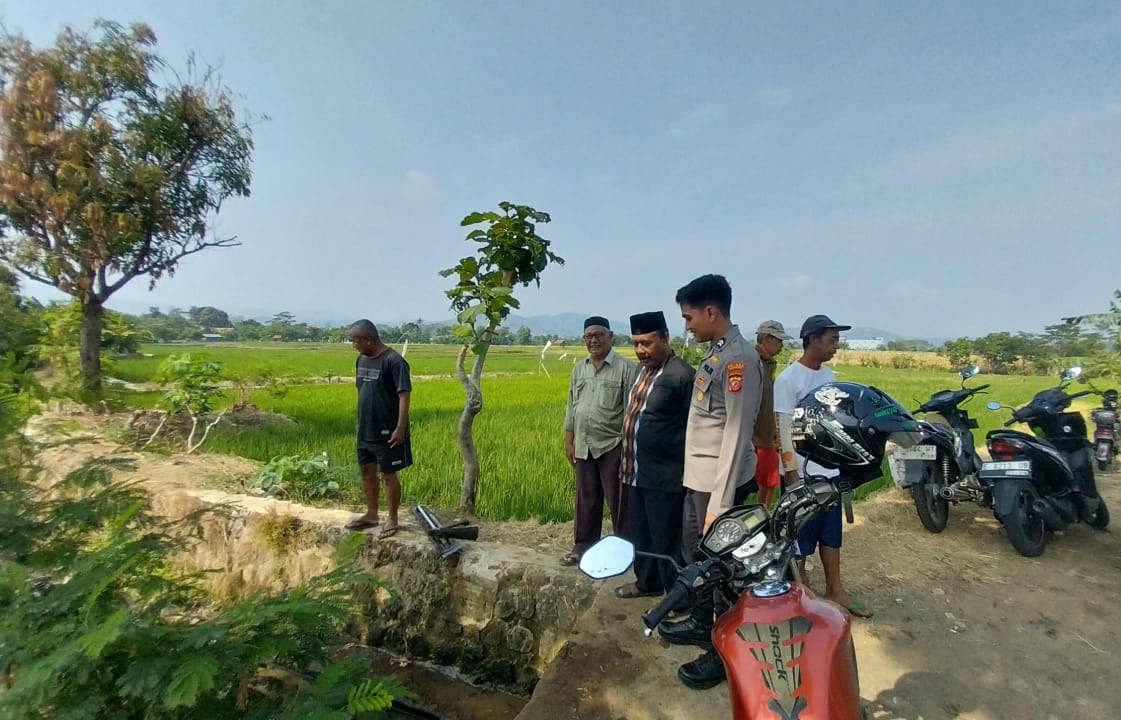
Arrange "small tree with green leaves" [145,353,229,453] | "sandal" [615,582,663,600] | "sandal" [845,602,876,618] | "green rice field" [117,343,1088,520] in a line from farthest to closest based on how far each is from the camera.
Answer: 1. "small tree with green leaves" [145,353,229,453]
2. "green rice field" [117,343,1088,520]
3. "sandal" [615,582,663,600]
4. "sandal" [845,602,876,618]

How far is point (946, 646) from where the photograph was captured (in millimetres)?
2641

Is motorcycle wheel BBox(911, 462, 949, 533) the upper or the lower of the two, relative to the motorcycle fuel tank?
lower

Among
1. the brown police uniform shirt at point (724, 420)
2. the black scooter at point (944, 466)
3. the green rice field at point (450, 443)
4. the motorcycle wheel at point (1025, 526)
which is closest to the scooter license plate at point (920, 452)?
the black scooter at point (944, 466)

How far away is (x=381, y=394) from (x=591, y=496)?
1.60 meters

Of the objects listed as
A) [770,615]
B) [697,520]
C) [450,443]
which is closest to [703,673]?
[697,520]

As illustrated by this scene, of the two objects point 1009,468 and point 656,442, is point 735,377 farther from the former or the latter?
point 1009,468

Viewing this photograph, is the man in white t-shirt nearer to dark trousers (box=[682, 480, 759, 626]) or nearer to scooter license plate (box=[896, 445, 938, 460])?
dark trousers (box=[682, 480, 759, 626])

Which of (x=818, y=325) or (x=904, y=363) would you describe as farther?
(x=904, y=363)

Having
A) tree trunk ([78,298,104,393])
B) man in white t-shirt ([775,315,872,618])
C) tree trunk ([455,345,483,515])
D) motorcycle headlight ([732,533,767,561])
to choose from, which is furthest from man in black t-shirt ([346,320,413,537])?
tree trunk ([78,298,104,393])

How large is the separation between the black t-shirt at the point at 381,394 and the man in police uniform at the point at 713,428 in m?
2.17

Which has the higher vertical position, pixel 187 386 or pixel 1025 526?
pixel 187 386

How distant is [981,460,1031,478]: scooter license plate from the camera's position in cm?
360

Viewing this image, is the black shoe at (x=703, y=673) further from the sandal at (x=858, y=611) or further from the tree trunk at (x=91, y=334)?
the tree trunk at (x=91, y=334)

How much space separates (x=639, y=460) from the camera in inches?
114
